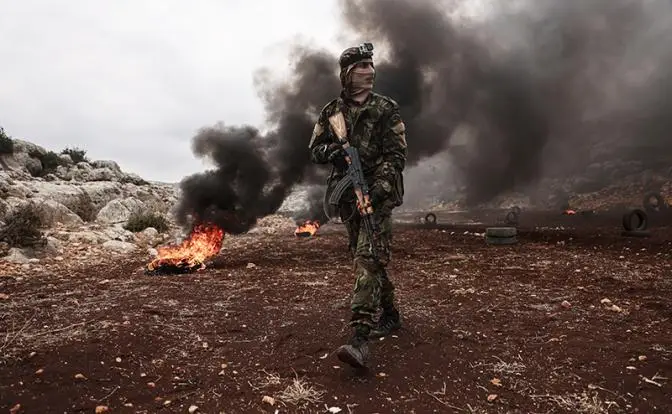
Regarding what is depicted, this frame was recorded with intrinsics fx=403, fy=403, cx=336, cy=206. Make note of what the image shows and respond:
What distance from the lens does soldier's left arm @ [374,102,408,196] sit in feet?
13.0

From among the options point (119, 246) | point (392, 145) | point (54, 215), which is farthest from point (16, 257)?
point (392, 145)

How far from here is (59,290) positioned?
627 cm

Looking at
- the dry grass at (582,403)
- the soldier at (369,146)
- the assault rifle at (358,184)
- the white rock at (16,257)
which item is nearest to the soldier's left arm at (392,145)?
the soldier at (369,146)

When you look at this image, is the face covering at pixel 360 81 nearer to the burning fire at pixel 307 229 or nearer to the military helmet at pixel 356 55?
the military helmet at pixel 356 55

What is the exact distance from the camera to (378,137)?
404 centimetres

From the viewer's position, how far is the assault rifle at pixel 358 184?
3742 millimetres

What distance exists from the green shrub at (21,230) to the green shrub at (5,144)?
14.5 metres

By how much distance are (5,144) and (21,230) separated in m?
15.5

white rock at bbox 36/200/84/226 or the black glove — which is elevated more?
the black glove

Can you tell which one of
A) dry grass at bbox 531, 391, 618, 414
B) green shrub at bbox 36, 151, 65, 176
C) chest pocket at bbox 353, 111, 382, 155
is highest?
green shrub at bbox 36, 151, 65, 176

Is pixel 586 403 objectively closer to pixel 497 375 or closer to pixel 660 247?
pixel 497 375

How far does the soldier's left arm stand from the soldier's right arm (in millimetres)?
565

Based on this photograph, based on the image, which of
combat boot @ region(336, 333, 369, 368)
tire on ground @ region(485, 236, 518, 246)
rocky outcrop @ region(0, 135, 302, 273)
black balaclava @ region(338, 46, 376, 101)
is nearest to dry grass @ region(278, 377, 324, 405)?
combat boot @ region(336, 333, 369, 368)

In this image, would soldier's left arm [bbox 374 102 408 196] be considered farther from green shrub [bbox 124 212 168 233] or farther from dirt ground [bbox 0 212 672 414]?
green shrub [bbox 124 212 168 233]
